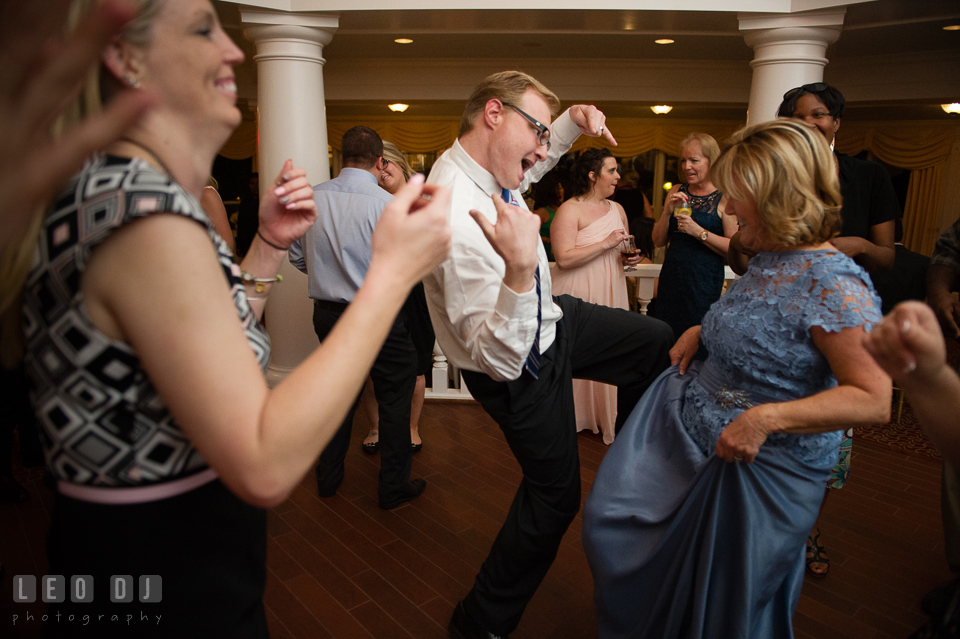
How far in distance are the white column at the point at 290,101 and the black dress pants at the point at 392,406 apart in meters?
1.50

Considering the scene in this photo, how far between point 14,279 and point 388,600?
6.52ft

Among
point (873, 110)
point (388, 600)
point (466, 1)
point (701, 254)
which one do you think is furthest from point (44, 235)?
point (873, 110)

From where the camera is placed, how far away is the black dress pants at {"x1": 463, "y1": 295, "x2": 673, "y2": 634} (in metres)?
1.92

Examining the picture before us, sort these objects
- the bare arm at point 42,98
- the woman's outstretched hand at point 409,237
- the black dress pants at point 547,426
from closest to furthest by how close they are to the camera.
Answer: the bare arm at point 42,98 → the woman's outstretched hand at point 409,237 → the black dress pants at point 547,426

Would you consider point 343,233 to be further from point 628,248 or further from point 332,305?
point 628,248

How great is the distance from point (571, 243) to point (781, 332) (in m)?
2.37

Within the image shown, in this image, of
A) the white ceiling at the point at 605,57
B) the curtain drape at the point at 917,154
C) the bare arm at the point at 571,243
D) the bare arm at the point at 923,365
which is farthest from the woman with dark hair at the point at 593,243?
the curtain drape at the point at 917,154

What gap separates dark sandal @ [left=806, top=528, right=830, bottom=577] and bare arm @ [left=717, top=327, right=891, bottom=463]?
143 cm

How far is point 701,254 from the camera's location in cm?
352

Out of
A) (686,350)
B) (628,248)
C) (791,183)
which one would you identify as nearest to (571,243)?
(628,248)

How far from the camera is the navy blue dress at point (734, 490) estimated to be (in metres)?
1.50

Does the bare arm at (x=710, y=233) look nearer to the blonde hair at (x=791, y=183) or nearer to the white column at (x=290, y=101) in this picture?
the blonde hair at (x=791, y=183)

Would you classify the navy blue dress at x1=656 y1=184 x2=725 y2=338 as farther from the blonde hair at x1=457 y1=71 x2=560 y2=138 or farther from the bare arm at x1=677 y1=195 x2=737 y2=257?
the blonde hair at x1=457 y1=71 x2=560 y2=138

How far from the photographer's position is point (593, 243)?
152 inches
